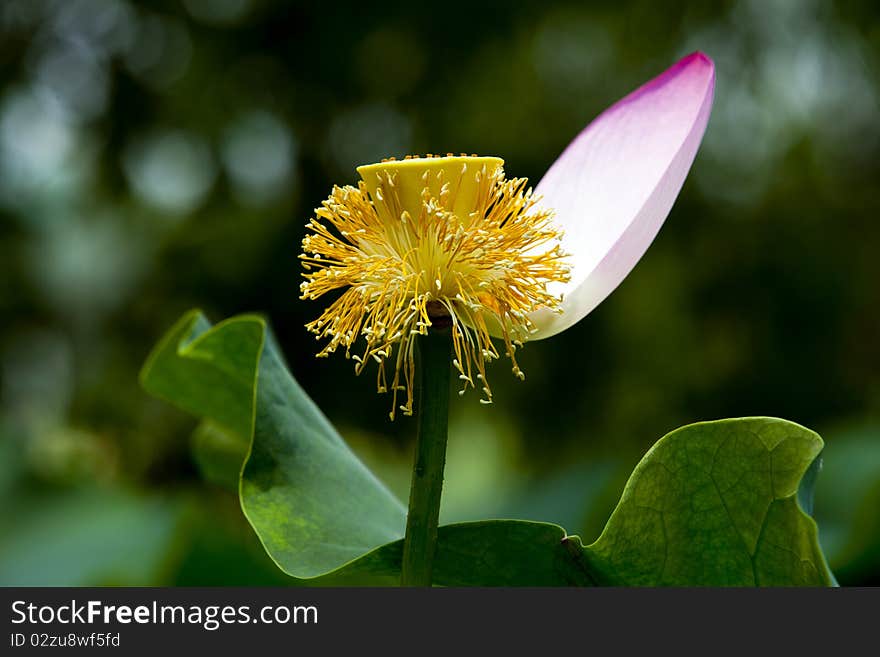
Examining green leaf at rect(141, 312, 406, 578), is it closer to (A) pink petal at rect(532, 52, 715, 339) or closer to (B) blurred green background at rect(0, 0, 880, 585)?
(A) pink petal at rect(532, 52, 715, 339)

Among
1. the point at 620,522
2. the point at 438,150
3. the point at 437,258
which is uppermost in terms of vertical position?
the point at 438,150

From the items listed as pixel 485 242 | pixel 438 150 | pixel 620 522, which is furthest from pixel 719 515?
pixel 438 150

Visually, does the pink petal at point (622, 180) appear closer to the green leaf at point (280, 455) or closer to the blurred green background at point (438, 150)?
the green leaf at point (280, 455)

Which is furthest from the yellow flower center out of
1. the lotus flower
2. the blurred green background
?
the blurred green background

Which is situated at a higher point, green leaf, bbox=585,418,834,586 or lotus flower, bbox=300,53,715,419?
lotus flower, bbox=300,53,715,419

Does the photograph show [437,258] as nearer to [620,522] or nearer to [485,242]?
[485,242]

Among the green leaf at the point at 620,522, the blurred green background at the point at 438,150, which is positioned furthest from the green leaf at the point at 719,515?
the blurred green background at the point at 438,150

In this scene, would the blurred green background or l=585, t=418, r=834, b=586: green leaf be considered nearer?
l=585, t=418, r=834, b=586: green leaf

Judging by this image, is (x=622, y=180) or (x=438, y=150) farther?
(x=438, y=150)
